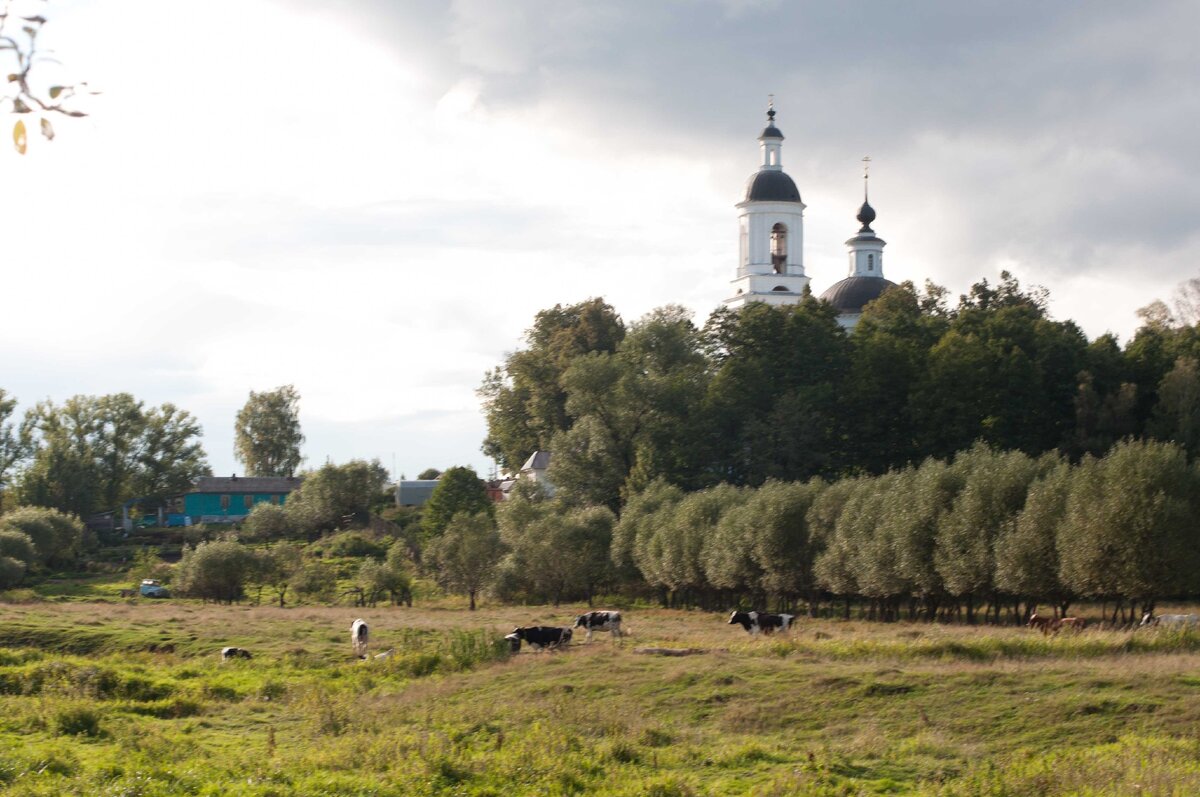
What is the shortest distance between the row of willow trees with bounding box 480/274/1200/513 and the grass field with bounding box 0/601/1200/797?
119ft

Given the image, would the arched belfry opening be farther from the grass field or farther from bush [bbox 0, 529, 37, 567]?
the grass field

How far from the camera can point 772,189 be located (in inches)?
5103

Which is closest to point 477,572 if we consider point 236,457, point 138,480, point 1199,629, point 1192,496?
point 1192,496

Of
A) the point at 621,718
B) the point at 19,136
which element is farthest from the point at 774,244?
the point at 19,136

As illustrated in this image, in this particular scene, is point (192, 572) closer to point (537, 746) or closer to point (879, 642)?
A: point (879, 642)

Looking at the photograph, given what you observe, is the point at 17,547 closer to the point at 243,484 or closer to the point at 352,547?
the point at 352,547

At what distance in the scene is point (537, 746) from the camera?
A: 822 inches

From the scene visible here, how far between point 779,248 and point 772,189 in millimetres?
5998

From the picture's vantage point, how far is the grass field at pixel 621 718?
60.9 feet

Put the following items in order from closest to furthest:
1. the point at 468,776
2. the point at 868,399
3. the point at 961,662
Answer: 1. the point at 468,776
2. the point at 961,662
3. the point at 868,399

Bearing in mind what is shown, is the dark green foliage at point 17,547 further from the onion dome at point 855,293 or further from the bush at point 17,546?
the onion dome at point 855,293

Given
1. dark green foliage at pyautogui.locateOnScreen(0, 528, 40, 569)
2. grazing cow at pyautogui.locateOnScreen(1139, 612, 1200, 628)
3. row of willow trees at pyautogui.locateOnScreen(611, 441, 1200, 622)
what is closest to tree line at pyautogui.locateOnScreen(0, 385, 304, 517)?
dark green foliage at pyautogui.locateOnScreen(0, 528, 40, 569)

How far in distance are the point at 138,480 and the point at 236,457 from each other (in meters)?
35.1

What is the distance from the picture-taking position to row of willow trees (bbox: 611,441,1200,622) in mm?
43562
